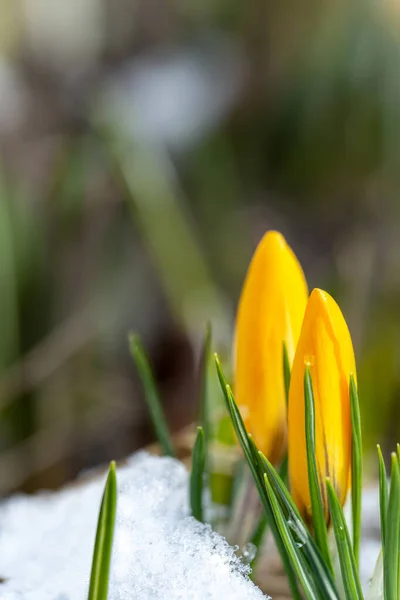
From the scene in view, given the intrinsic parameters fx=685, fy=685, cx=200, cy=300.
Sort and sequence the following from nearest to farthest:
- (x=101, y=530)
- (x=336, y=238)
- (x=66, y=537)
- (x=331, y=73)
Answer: (x=101, y=530)
(x=66, y=537)
(x=336, y=238)
(x=331, y=73)

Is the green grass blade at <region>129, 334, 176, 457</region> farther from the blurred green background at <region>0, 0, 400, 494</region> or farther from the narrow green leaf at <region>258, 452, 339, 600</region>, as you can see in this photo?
the blurred green background at <region>0, 0, 400, 494</region>

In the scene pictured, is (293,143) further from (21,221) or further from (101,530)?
(101,530)

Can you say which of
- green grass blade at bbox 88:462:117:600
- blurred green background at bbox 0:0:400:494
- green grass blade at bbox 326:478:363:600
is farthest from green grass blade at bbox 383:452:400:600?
blurred green background at bbox 0:0:400:494

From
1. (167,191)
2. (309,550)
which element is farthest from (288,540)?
(167,191)

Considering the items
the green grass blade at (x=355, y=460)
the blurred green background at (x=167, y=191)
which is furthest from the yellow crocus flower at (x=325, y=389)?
the blurred green background at (x=167, y=191)

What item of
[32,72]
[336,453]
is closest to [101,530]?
[336,453]
